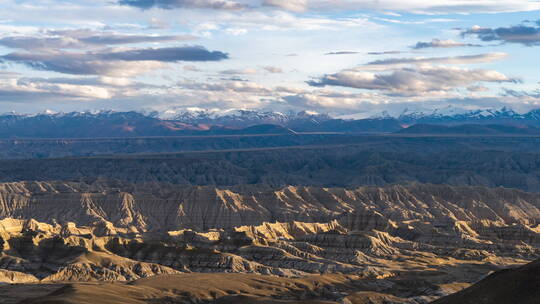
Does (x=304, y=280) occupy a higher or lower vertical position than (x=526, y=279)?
lower

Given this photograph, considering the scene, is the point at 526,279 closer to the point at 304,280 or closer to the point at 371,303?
the point at 371,303

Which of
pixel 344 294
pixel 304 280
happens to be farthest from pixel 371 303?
pixel 304 280

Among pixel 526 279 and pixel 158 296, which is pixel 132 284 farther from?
pixel 526 279

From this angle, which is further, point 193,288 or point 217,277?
point 217,277

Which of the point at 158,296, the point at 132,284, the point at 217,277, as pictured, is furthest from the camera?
the point at 217,277

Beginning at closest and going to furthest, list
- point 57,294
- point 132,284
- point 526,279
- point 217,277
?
point 526,279 < point 57,294 < point 132,284 < point 217,277

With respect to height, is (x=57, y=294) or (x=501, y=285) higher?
(x=501, y=285)

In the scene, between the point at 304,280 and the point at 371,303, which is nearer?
the point at 371,303

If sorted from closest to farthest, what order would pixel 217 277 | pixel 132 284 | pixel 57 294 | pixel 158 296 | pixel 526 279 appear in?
pixel 526 279 → pixel 57 294 → pixel 158 296 → pixel 132 284 → pixel 217 277

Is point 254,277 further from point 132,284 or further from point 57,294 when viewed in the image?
point 57,294

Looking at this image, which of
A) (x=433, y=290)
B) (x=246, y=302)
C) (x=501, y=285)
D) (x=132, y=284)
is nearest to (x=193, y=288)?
(x=132, y=284)
